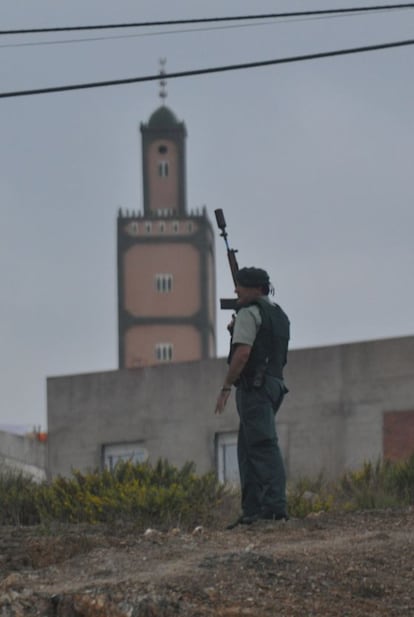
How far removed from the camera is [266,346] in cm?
1391

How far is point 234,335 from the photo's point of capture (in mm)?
13805

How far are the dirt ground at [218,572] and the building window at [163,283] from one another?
5098 inches

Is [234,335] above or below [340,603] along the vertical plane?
above

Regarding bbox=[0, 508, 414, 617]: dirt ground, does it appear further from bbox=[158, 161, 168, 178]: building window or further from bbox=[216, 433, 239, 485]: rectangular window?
bbox=[158, 161, 168, 178]: building window

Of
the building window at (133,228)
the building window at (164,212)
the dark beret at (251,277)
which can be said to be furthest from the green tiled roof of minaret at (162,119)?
the dark beret at (251,277)

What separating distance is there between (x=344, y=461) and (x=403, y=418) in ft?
3.99

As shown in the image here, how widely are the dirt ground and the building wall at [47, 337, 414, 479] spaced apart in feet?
69.2

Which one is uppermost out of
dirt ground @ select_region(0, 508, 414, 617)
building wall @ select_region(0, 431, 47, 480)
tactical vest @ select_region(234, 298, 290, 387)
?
building wall @ select_region(0, 431, 47, 480)

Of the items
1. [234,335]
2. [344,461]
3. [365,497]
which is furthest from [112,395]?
[234,335]

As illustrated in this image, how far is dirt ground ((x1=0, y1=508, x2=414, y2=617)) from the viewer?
34.4ft

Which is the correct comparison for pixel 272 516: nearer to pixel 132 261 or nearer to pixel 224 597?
pixel 224 597

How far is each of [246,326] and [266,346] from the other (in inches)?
9.1

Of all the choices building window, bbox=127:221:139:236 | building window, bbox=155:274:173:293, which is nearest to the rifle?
building window, bbox=155:274:173:293

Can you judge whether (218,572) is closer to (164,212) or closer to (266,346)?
(266,346)
